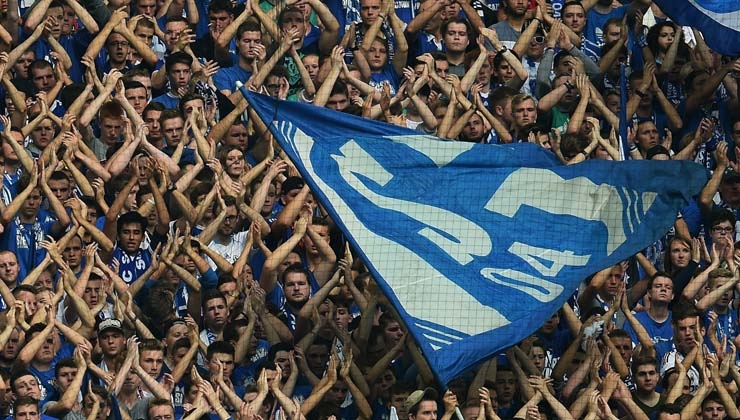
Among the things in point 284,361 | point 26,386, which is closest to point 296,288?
point 284,361

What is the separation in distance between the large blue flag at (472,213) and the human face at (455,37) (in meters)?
2.01

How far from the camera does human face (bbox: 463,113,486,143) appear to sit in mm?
26734

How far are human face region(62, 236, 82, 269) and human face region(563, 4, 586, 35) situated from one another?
4.80 metres

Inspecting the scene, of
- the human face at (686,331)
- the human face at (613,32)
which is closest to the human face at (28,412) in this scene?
the human face at (686,331)

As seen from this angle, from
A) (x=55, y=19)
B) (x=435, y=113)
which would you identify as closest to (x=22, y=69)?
(x=55, y=19)

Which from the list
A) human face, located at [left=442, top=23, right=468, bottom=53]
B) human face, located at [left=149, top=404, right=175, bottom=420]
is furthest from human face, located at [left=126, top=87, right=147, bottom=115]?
human face, located at [left=149, top=404, right=175, bottom=420]

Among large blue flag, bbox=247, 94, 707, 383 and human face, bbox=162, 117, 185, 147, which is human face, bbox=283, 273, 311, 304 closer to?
large blue flag, bbox=247, 94, 707, 383

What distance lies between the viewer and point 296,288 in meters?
25.4

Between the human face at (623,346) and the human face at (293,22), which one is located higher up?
the human face at (293,22)

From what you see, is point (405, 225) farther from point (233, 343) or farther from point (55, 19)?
point (55, 19)

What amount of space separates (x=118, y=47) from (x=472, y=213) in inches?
147

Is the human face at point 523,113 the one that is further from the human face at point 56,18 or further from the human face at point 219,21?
the human face at point 56,18

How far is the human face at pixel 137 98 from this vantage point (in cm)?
2684

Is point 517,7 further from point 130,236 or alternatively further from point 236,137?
point 130,236
